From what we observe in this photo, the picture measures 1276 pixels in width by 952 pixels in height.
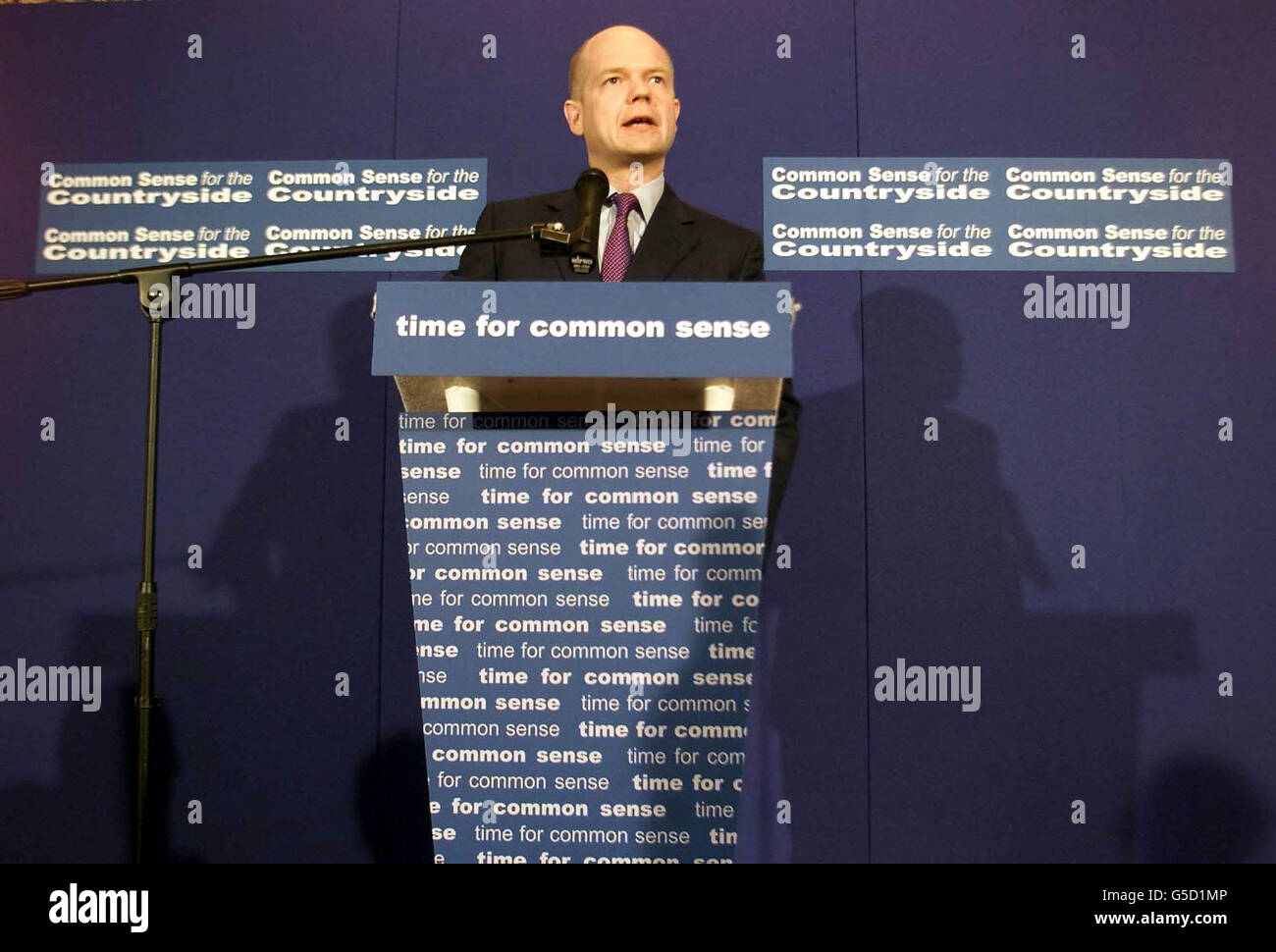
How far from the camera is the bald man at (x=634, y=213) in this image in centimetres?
326

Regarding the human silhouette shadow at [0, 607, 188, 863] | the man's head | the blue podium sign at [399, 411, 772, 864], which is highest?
the man's head

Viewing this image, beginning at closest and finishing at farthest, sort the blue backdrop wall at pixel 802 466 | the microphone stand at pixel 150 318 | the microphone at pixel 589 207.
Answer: the microphone at pixel 589 207 → the microphone stand at pixel 150 318 → the blue backdrop wall at pixel 802 466

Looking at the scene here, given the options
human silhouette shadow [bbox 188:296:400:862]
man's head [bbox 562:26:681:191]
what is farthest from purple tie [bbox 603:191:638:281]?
human silhouette shadow [bbox 188:296:400:862]

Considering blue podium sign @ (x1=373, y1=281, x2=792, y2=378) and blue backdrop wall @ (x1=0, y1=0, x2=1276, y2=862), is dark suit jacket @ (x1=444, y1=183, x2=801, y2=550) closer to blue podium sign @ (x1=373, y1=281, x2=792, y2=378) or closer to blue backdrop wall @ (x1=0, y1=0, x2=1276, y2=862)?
blue backdrop wall @ (x1=0, y1=0, x2=1276, y2=862)

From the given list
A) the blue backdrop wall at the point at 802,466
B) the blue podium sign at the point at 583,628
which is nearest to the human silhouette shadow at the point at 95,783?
the blue backdrop wall at the point at 802,466

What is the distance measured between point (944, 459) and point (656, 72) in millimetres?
1368

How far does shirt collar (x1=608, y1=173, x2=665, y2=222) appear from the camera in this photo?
134 inches

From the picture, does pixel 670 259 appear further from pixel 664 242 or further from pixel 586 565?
pixel 586 565

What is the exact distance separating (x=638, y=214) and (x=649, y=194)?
0.10 meters

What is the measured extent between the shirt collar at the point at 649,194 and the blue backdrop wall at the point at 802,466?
377 millimetres

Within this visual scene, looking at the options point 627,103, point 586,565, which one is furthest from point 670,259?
point 586,565

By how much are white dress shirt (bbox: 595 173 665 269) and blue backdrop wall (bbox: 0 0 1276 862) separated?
0.40 meters

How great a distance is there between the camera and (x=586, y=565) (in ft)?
6.57

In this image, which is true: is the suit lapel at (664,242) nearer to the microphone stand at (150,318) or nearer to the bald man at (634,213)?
the bald man at (634,213)
